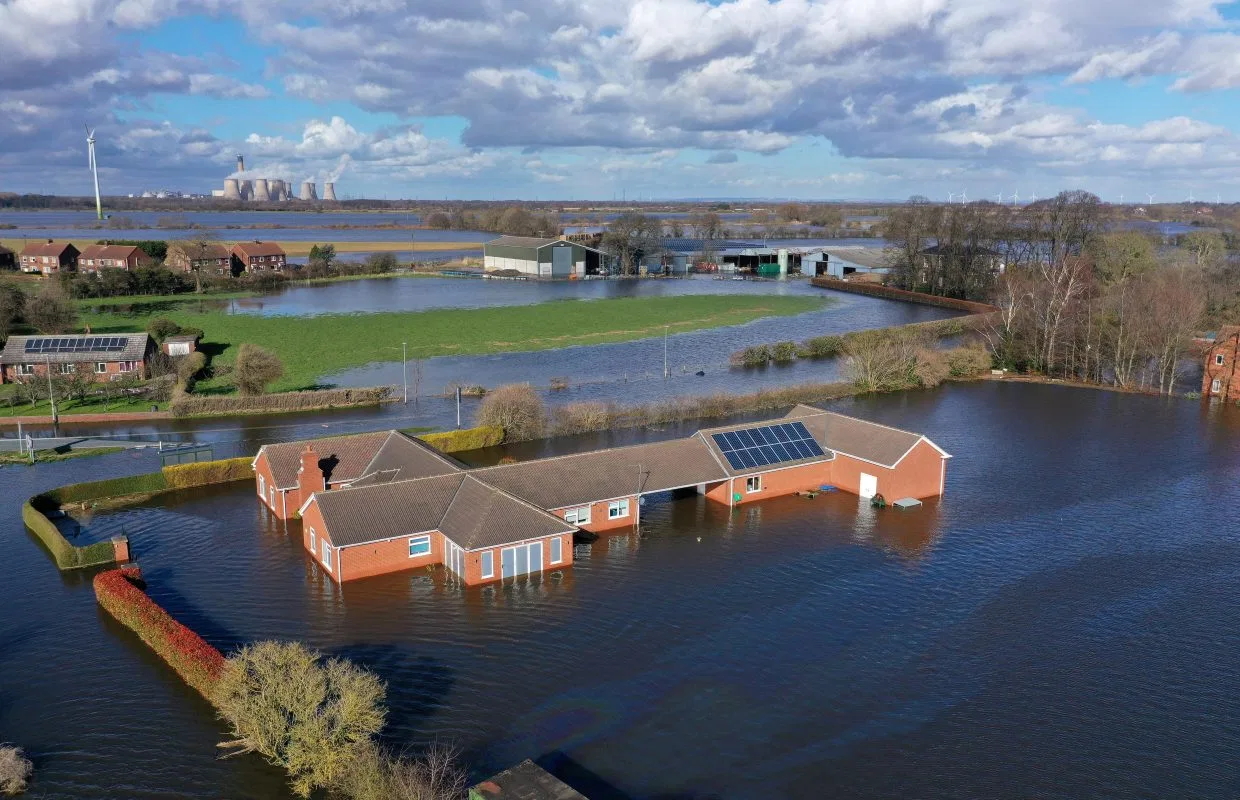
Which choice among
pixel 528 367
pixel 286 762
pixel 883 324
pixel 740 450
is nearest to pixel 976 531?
pixel 740 450

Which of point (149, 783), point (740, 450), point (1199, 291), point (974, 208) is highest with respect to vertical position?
point (974, 208)

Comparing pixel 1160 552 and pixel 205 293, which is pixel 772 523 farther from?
pixel 205 293

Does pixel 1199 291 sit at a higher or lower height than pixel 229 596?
higher

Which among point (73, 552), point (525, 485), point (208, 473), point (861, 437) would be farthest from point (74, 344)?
point (861, 437)

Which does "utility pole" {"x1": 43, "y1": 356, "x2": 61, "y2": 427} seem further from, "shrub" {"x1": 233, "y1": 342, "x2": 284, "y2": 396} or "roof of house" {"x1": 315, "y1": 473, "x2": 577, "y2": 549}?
"roof of house" {"x1": 315, "y1": 473, "x2": 577, "y2": 549}

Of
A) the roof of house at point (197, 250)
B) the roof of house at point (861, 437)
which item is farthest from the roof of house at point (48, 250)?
the roof of house at point (861, 437)

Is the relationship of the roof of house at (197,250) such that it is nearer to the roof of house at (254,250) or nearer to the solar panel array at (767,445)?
the roof of house at (254,250)
